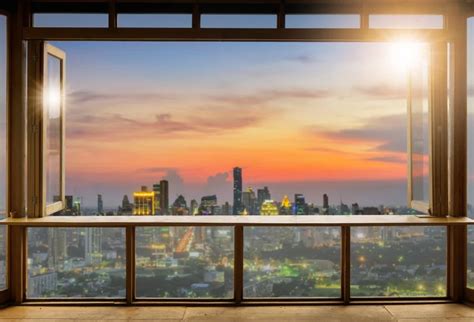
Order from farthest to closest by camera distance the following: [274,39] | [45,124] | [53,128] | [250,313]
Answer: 1. [53,128]
2. [45,124]
3. [274,39]
4. [250,313]

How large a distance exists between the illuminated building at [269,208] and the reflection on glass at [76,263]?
132cm

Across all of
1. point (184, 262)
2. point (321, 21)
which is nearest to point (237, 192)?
point (184, 262)

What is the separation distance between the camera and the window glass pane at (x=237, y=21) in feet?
13.5

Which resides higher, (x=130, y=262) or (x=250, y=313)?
(x=130, y=262)

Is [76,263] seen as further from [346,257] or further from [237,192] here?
[346,257]

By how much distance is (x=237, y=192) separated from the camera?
440 centimetres

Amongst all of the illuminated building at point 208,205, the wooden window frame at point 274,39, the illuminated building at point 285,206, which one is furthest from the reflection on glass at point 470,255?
the illuminated building at point 208,205

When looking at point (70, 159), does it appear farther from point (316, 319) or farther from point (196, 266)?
point (316, 319)

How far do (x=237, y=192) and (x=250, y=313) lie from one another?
111cm

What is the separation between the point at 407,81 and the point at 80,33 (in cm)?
311

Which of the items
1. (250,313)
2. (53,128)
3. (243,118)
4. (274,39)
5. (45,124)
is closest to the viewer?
(250,313)

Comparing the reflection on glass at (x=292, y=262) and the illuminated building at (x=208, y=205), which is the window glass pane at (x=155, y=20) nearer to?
the illuminated building at (x=208, y=205)

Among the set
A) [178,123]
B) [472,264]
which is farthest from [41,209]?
[472,264]

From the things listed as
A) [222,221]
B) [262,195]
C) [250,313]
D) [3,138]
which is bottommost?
[250,313]
